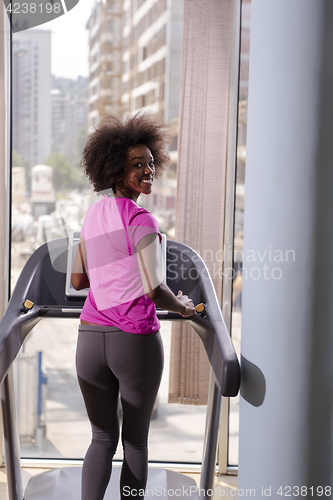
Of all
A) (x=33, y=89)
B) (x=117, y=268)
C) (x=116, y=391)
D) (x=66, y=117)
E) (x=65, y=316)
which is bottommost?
(x=116, y=391)

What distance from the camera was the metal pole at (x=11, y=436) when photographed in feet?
5.73

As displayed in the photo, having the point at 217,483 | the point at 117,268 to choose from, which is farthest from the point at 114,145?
the point at 217,483

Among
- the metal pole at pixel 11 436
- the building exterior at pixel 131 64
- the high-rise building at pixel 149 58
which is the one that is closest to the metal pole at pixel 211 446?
the metal pole at pixel 11 436

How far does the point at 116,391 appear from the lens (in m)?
1.53

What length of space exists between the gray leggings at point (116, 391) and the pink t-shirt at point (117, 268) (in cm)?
4

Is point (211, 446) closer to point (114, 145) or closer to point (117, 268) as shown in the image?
point (117, 268)

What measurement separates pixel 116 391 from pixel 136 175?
73cm

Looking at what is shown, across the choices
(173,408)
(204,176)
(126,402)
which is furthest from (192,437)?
(204,176)

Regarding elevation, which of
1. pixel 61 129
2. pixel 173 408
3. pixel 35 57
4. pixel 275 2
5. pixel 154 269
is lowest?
pixel 173 408

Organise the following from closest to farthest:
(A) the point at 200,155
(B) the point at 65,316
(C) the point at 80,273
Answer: (C) the point at 80,273 → (B) the point at 65,316 → (A) the point at 200,155

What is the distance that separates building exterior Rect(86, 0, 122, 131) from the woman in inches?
30.5

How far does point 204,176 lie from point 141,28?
0.84m

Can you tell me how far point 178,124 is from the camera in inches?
88.4

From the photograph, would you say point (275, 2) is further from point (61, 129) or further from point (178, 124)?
point (61, 129)
